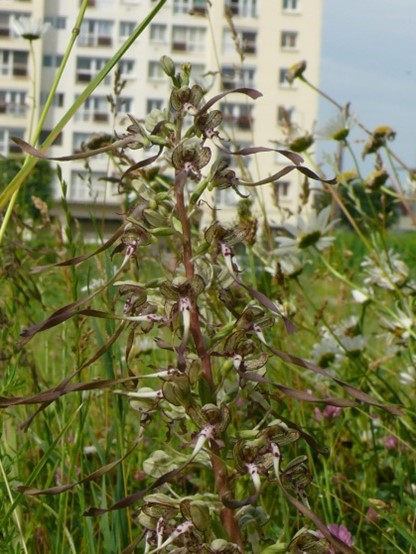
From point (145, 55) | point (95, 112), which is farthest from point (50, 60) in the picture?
point (145, 55)

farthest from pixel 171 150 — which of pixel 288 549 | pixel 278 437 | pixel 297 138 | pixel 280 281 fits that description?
pixel 297 138

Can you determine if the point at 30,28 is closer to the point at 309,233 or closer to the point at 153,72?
the point at 309,233

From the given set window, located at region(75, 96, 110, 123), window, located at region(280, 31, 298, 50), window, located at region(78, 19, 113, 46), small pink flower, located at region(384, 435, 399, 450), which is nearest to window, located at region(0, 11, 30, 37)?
window, located at region(78, 19, 113, 46)

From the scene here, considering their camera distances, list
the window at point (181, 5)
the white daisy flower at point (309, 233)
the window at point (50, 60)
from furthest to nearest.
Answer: the window at point (181, 5), the window at point (50, 60), the white daisy flower at point (309, 233)

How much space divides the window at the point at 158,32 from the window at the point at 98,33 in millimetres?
2001

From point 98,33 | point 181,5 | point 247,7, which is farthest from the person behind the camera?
point 181,5

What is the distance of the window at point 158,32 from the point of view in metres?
45.5

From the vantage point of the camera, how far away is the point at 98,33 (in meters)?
46.1

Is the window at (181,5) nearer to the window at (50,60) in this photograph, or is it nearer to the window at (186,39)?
the window at (186,39)

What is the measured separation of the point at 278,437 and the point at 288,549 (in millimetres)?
115

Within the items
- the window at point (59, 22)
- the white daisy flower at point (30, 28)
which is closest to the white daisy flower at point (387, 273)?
the white daisy flower at point (30, 28)

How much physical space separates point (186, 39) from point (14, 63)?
782 cm

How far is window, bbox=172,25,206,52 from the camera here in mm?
45656

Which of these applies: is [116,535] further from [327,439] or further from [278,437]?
[327,439]
